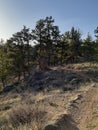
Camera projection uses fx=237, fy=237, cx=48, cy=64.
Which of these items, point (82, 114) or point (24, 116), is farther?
point (82, 114)

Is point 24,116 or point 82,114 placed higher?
point 24,116

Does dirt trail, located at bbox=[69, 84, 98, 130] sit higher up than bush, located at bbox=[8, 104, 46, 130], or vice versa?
bush, located at bbox=[8, 104, 46, 130]

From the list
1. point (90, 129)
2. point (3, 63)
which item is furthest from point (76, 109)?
point (3, 63)

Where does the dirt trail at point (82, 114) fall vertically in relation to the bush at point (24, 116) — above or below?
below

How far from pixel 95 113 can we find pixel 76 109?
2404mm

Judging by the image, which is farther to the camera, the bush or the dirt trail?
the dirt trail

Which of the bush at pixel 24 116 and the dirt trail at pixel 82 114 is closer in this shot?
the bush at pixel 24 116

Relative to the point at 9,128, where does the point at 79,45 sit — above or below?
above

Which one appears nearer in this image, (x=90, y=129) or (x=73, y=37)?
(x=90, y=129)

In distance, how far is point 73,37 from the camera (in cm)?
6088

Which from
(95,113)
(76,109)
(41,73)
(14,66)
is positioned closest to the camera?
(95,113)

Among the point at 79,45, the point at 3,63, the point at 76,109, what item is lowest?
the point at 76,109

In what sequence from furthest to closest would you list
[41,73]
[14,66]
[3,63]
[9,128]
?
[14,66] < [3,63] < [41,73] < [9,128]

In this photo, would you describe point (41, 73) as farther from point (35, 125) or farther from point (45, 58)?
point (35, 125)
